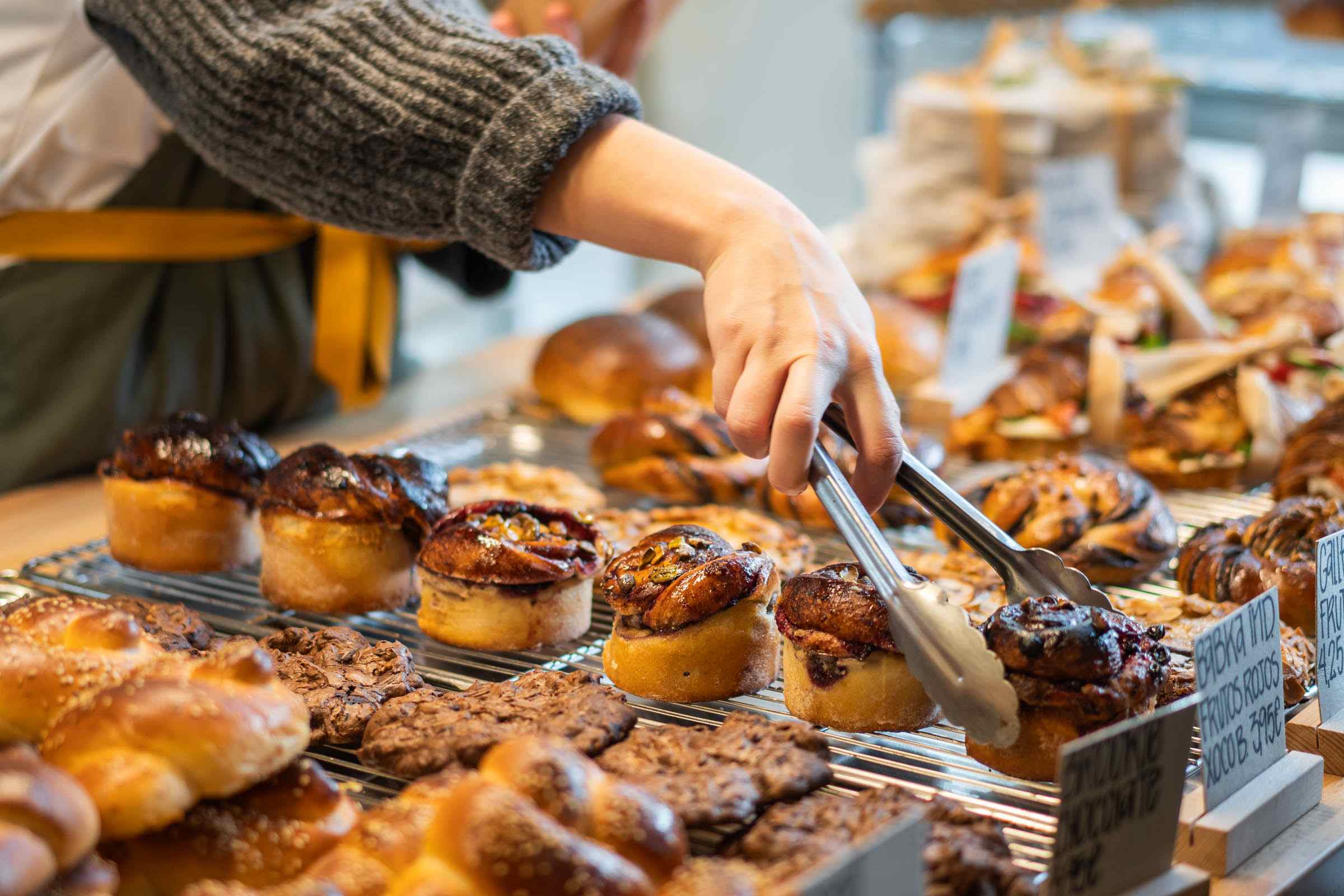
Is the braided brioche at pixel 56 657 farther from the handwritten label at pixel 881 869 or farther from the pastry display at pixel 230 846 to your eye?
the handwritten label at pixel 881 869

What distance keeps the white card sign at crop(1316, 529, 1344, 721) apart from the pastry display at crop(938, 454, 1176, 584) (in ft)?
1.96

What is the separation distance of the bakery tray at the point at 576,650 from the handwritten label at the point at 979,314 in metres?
0.50

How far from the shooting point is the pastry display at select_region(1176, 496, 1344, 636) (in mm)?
2338

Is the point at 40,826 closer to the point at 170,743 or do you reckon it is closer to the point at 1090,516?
the point at 170,743

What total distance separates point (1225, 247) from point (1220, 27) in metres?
2.57

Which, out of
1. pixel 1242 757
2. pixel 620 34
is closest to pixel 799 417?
pixel 1242 757

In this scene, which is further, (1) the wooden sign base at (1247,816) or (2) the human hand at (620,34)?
(2) the human hand at (620,34)

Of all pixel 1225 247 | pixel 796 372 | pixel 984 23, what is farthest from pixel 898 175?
pixel 796 372

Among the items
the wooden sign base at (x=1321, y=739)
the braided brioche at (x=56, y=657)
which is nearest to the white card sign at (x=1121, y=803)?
the wooden sign base at (x=1321, y=739)

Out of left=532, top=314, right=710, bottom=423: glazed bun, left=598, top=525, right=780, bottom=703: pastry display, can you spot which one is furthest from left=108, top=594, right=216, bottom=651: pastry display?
left=532, top=314, right=710, bottom=423: glazed bun

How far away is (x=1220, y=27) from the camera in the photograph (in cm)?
723

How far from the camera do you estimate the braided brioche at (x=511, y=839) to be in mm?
1325

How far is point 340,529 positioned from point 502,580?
36 cm

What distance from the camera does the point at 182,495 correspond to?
253 centimetres
